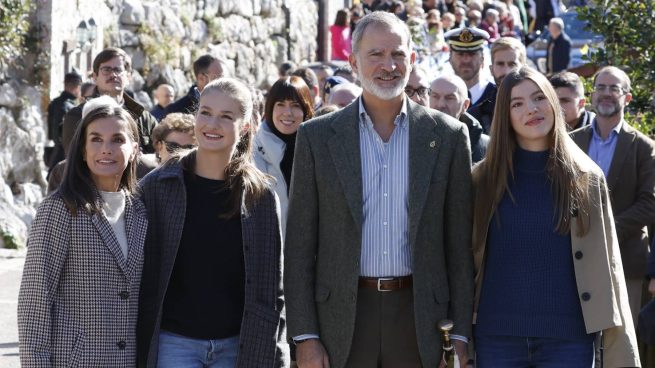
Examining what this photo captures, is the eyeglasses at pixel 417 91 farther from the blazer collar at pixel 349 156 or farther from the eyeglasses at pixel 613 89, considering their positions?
the blazer collar at pixel 349 156

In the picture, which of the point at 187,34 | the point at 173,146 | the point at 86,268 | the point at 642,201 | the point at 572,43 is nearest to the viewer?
the point at 86,268

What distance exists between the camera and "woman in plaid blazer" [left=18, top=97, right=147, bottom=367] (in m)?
4.61

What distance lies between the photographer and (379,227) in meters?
4.82

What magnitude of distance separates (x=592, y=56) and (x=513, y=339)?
19.2ft

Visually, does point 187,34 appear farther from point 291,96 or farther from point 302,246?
point 302,246

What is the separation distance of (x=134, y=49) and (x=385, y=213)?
12.2 m

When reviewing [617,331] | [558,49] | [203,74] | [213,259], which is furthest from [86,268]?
[558,49]

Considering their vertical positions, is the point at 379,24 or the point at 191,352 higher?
the point at 379,24

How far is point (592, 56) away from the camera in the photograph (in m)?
10.3

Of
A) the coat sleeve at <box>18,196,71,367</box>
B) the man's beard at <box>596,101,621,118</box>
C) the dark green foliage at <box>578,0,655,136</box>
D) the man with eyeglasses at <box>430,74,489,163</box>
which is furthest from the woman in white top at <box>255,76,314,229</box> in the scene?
the dark green foliage at <box>578,0,655,136</box>

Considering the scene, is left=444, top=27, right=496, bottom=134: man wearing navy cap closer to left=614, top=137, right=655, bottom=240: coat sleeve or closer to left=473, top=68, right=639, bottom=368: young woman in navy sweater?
left=614, top=137, right=655, bottom=240: coat sleeve

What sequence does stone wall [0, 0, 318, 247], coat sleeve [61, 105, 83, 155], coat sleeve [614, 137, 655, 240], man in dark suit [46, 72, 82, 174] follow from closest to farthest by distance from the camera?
coat sleeve [614, 137, 655, 240], coat sleeve [61, 105, 83, 155], man in dark suit [46, 72, 82, 174], stone wall [0, 0, 318, 247]

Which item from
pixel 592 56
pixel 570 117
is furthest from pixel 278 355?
pixel 592 56

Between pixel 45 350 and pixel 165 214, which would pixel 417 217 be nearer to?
pixel 165 214
